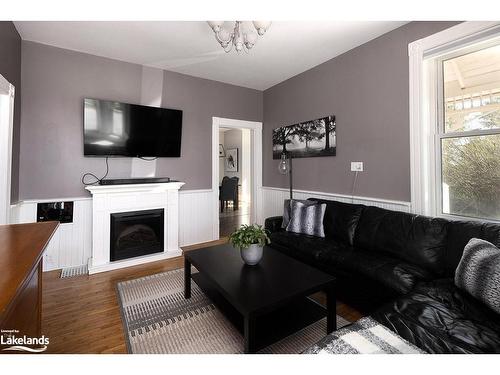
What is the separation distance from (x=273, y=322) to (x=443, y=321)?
37.9 inches

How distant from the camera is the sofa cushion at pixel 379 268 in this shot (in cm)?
172

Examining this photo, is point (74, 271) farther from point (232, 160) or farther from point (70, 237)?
point (232, 160)

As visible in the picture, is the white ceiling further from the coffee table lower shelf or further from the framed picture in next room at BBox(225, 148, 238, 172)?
the framed picture in next room at BBox(225, 148, 238, 172)

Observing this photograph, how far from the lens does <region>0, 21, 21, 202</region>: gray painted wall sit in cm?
221

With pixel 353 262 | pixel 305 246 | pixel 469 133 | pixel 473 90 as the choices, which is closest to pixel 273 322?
pixel 353 262

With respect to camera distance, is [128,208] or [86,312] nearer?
[86,312]

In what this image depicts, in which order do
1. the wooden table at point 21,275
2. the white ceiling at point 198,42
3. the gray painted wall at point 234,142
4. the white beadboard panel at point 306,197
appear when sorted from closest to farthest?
the wooden table at point 21,275 < the white ceiling at point 198,42 < the white beadboard panel at point 306,197 < the gray painted wall at point 234,142

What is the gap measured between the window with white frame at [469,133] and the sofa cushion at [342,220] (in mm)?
769

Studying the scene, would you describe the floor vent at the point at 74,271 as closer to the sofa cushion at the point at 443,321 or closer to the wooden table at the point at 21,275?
the wooden table at the point at 21,275

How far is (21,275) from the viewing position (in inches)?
32.0

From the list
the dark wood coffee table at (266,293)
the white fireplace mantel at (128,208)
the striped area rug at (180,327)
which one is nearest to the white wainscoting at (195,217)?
the white fireplace mantel at (128,208)

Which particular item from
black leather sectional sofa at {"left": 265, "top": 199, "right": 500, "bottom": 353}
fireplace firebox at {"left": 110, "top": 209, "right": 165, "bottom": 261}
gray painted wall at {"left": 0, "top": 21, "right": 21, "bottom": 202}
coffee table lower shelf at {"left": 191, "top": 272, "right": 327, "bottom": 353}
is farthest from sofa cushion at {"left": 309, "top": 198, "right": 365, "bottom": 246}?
gray painted wall at {"left": 0, "top": 21, "right": 21, "bottom": 202}

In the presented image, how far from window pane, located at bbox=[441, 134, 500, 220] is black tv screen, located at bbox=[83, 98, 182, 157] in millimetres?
3288
